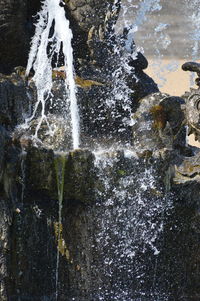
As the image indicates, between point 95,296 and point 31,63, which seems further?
point 31,63

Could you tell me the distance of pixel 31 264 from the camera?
632 cm

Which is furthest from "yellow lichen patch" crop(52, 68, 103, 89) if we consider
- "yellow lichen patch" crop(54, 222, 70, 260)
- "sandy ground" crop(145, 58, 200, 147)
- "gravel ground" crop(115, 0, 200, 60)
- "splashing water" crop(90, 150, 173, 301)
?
"gravel ground" crop(115, 0, 200, 60)

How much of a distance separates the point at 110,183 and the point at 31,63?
60.1 inches

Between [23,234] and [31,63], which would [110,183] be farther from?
[31,63]

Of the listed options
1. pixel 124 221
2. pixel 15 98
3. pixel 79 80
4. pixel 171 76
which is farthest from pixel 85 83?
pixel 171 76

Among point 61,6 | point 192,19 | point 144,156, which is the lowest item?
point 192,19

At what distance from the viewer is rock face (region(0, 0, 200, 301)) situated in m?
6.24

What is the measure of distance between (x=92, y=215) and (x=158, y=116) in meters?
1.10

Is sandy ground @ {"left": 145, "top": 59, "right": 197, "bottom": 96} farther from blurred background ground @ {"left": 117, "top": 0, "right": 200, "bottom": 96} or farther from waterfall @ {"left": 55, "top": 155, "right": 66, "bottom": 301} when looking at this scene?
waterfall @ {"left": 55, "top": 155, "right": 66, "bottom": 301}

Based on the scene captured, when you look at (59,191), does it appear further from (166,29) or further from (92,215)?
(166,29)

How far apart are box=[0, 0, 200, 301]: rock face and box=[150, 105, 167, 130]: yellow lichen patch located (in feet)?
0.12

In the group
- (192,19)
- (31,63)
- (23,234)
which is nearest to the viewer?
(23,234)

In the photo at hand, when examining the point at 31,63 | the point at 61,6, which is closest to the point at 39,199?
the point at 31,63

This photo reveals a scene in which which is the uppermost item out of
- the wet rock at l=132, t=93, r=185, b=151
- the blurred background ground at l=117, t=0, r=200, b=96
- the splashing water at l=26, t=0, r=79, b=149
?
the splashing water at l=26, t=0, r=79, b=149
